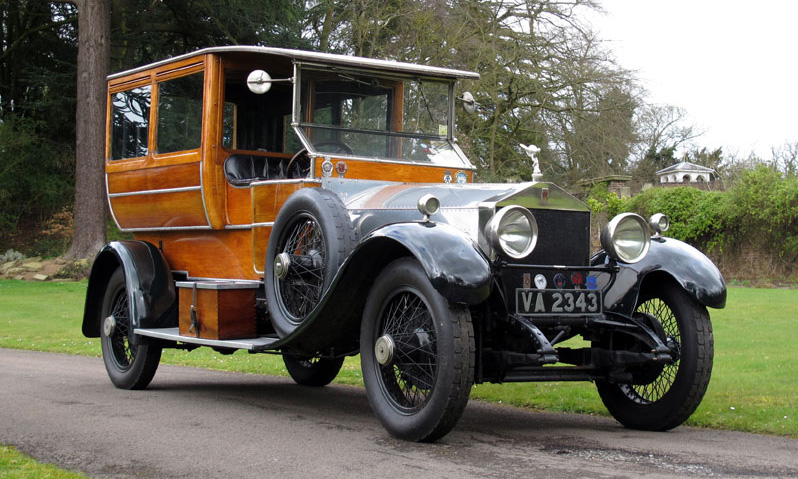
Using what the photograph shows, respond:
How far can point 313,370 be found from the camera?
8570 millimetres

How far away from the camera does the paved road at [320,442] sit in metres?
4.59

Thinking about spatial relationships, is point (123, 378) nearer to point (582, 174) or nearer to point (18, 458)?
point (18, 458)

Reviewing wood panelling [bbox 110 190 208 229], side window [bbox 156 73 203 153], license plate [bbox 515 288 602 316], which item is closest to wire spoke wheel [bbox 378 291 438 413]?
license plate [bbox 515 288 602 316]

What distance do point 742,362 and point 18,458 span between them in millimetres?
6948

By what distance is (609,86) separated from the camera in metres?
24.5

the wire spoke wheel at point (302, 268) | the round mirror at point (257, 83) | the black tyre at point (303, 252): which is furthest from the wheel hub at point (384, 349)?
the round mirror at point (257, 83)

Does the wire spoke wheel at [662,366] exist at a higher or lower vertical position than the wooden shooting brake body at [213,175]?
lower

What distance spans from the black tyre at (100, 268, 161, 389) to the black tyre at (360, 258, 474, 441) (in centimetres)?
307

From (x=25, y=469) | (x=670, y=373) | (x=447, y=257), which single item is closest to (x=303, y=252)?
(x=447, y=257)

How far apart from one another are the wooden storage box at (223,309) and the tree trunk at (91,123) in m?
15.7

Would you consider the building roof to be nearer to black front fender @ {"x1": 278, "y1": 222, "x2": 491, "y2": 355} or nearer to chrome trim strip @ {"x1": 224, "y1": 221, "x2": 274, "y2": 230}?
chrome trim strip @ {"x1": 224, "y1": 221, "x2": 274, "y2": 230}

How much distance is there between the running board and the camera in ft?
21.4

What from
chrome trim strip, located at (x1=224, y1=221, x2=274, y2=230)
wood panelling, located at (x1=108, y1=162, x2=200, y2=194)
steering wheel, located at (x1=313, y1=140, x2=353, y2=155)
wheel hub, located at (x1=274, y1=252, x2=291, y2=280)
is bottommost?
wheel hub, located at (x1=274, y1=252, x2=291, y2=280)

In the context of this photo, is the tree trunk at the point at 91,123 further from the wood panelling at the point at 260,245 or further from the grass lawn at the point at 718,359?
the wood panelling at the point at 260,245
